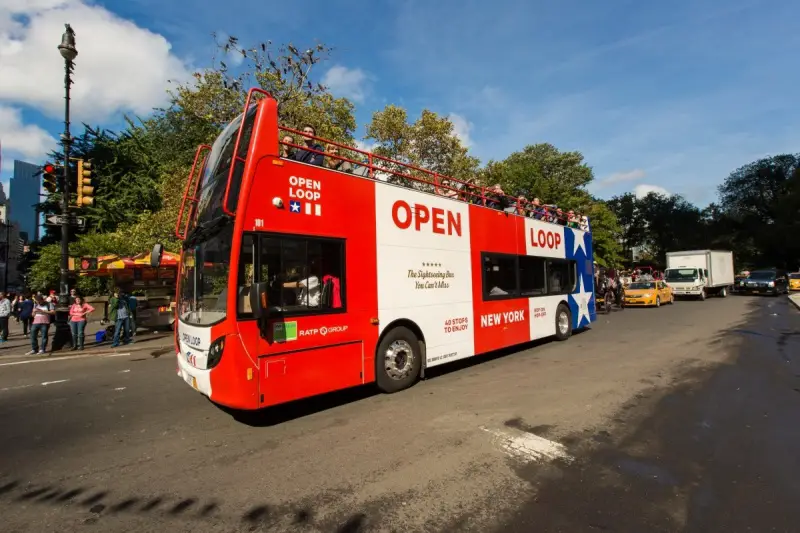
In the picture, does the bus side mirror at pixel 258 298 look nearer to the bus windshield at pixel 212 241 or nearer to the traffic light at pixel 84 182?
the bus windshield at pixel 212 241

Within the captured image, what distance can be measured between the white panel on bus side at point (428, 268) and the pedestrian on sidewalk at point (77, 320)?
403 inches

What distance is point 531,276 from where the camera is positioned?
961cm

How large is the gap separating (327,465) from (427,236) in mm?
4082

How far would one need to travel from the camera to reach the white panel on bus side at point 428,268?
626cm

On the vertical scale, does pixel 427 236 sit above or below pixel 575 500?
above

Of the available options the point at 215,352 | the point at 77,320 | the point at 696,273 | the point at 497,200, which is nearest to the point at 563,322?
the point at 497,200

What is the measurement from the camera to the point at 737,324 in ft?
44.8

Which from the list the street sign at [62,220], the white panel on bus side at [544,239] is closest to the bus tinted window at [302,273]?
the white panel on bus side at [544,239]

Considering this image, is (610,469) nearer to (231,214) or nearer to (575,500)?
(575,500)

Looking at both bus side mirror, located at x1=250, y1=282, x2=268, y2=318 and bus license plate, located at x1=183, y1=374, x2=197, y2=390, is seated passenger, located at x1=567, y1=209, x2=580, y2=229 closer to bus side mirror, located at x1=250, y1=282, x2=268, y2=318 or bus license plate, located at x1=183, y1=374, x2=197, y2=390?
bus side mirror, located at x1=250, y1=282, x2=268, y2=318

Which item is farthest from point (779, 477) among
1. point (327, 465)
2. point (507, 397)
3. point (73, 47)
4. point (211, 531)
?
point (73, 47)

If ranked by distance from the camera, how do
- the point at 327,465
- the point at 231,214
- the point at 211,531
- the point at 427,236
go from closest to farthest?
the point at 211,531
the point at 327,465
the point at 231,214
the point at 427,236

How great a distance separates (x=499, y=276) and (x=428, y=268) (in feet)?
7.73

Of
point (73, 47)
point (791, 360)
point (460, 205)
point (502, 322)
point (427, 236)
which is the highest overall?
point (73, 47)
